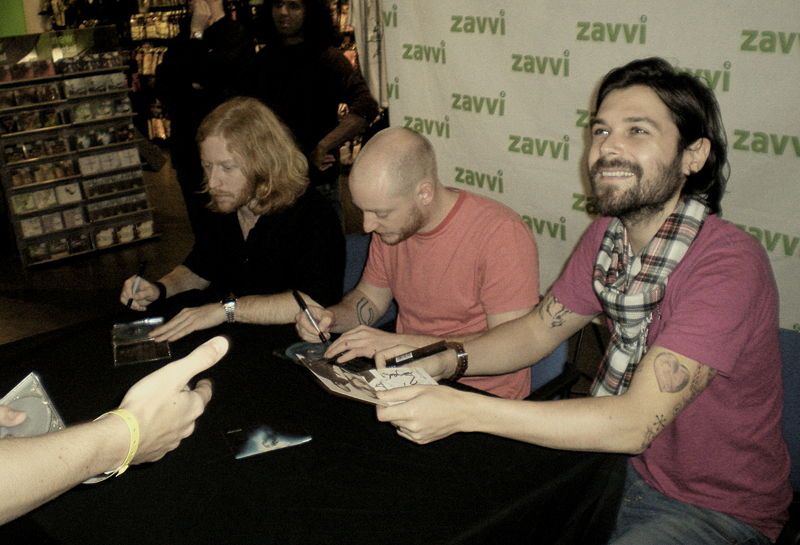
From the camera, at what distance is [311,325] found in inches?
84.8

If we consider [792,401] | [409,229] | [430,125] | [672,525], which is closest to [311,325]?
[409,229]

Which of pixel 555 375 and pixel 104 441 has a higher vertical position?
pixel 104 441

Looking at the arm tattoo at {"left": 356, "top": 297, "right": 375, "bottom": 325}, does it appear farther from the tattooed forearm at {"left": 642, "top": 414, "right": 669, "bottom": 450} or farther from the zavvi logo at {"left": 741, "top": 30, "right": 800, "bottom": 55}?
the zavvi logo at {"left": 741, "top": 30, "right": 800, "bottom": 55}

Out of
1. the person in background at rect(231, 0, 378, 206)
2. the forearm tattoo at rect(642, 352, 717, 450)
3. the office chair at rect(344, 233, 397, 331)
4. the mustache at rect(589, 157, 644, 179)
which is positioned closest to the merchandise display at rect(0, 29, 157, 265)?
the person in background at rect(231, 0, 378, 206)

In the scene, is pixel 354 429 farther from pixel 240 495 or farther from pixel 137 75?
pixel 137 75

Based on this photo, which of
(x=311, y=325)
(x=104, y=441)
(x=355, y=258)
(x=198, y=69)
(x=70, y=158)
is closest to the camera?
(x=104, y=441)

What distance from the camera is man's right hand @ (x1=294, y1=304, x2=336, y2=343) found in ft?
7.07

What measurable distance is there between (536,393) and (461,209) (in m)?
0.64

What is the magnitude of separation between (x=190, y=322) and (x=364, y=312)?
61 cm

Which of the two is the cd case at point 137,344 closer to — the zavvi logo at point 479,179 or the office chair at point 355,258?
the office chair at point 355,258

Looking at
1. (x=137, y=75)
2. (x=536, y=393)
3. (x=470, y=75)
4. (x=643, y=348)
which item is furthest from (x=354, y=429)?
(x=137, y=75)

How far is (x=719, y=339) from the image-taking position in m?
1.54

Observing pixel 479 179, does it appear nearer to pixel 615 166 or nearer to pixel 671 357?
pixel 615 166

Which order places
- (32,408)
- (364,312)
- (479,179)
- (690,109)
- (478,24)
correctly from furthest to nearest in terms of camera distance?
(479,179)
(478,24)
(364,312)
(690,109)
(32,408)
